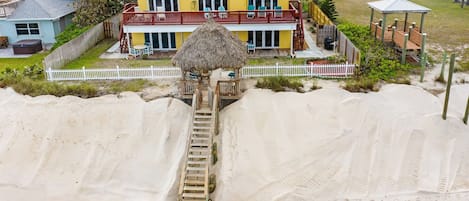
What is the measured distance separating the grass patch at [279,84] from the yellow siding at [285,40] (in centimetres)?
617

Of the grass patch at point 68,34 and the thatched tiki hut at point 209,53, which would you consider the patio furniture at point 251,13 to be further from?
the grass patch at point 68,34

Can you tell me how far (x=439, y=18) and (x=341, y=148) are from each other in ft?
77.1

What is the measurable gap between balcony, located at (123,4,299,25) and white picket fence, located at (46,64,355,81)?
4.08 m

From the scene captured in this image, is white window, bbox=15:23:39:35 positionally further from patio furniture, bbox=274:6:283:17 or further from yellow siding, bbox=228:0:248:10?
patio furniture, bbox=274:6:283:17

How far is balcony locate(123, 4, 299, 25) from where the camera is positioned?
78.0ft

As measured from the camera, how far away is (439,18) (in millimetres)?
34031

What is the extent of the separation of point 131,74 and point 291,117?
8.37 meters

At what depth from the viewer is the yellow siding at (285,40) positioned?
987 inches

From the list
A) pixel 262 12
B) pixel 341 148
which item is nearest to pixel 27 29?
pixel 262 12

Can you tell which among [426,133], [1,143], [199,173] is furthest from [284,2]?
[1,143]

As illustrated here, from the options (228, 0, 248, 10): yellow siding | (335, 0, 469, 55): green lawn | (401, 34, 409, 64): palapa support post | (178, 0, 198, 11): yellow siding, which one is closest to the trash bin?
(401, 34, 409, 64): palapa support post

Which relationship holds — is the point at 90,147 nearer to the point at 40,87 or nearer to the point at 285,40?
the point at 40,87

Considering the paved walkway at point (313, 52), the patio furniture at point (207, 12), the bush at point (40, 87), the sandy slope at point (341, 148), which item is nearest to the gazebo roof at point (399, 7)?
the paved walkway at point (313, 52)

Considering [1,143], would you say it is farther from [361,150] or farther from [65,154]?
[361,150]
